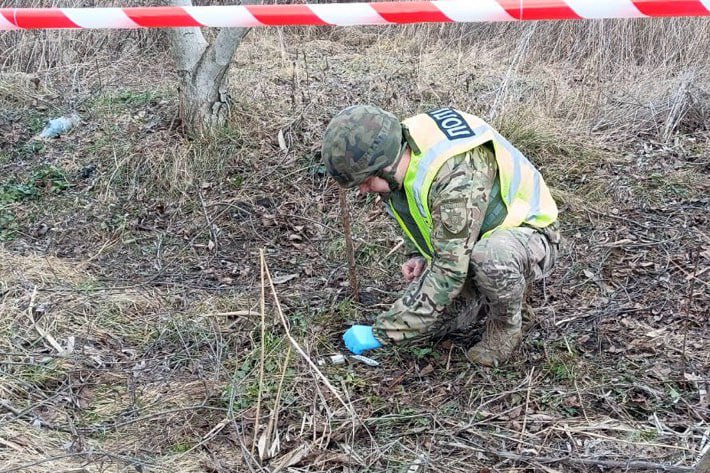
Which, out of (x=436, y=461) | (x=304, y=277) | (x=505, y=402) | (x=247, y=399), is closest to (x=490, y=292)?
(x=505, y=402)

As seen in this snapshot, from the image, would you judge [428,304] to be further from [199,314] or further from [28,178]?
[28,178]

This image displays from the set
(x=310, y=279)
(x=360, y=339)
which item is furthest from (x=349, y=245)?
(x=310, y=279)

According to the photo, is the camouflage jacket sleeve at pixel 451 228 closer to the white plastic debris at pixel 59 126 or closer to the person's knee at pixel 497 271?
the person's knee at pixel 497 271

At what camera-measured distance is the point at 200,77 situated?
4.93 meters

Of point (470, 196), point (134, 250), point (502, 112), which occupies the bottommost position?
point (134, 250)

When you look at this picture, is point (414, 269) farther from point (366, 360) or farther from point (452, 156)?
point (452, 156)

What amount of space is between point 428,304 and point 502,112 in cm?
264

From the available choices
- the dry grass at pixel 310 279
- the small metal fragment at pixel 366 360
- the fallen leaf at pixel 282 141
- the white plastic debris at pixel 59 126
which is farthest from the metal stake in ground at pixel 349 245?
the white plastic debris at pixel 59 126

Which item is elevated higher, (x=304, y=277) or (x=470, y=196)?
(x=470, y=196)

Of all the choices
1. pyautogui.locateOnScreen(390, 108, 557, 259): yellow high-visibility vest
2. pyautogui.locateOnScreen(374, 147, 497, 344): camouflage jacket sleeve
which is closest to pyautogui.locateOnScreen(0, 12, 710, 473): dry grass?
pyautogui.locateOnScreen(374, 147, 497, 344): camouflage jacket sleeve

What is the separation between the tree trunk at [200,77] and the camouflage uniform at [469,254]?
7.91 ft

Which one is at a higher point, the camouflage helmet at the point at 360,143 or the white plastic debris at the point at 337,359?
the camouflage helmet at the point at 360,143

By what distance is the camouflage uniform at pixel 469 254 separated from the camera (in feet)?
9.07

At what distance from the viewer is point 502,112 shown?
5.17 metres
